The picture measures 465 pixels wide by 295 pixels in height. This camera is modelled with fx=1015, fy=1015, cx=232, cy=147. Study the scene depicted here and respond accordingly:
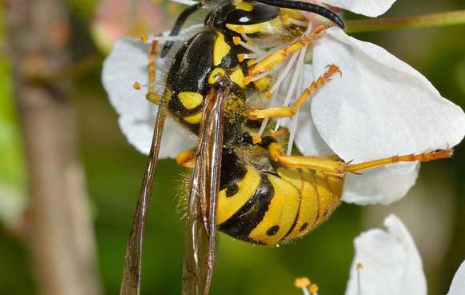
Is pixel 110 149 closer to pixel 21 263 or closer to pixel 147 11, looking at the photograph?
pixel 21 263

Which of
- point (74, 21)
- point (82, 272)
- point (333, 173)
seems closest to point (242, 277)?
point (82, 272)

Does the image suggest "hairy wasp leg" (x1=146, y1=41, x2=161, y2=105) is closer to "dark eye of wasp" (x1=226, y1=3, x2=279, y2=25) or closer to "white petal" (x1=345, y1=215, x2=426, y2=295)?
"dark eye of wasp" (x1=226, y1=3, x2=279, y2=25)

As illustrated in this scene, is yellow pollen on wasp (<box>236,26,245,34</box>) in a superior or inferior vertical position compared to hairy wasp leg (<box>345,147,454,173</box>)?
superior

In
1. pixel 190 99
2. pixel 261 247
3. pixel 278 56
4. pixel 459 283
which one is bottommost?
pixel 261 247

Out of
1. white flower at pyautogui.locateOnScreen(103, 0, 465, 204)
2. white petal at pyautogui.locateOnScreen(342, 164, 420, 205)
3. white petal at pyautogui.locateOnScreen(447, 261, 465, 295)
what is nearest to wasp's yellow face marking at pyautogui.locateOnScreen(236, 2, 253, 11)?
white flower at pyautogui.locateOnScreen(103, 0, 465, 204)

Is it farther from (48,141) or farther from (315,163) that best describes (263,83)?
(48,141)

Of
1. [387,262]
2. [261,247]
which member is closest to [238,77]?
[387,262]
